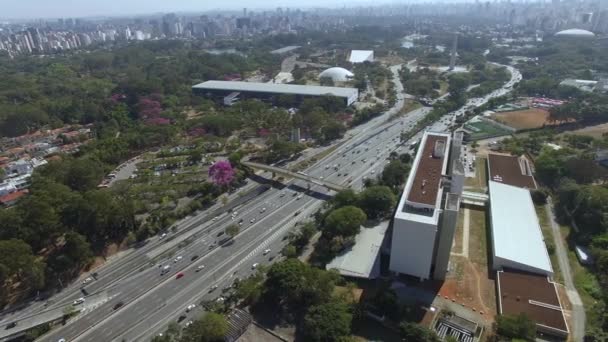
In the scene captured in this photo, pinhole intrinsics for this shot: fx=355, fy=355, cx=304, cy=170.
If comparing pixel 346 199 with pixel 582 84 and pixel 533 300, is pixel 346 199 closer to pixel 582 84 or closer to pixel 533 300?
pixel 533 300

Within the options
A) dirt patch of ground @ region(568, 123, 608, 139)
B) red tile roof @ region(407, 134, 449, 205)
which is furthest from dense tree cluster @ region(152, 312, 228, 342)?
dirt patch of ground @ region(568, 123, 608, 139)

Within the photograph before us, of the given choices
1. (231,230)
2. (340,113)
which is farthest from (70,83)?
(231,230)

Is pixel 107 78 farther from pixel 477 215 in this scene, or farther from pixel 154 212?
pixel 477 215

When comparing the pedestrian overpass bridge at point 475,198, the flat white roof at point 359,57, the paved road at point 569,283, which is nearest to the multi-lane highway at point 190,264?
the pedestrian overpass bridge at point 475,198

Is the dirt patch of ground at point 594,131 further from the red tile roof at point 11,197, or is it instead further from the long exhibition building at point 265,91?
the red tile roof at point 11,197

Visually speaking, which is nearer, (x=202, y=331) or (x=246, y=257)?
(x=202, y=331)

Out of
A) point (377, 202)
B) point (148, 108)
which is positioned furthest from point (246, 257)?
point (148, 108)

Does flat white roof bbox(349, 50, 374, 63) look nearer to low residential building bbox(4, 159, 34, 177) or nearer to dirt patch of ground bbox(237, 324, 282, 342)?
low residential building bbox(4, 159, 34, 177)
